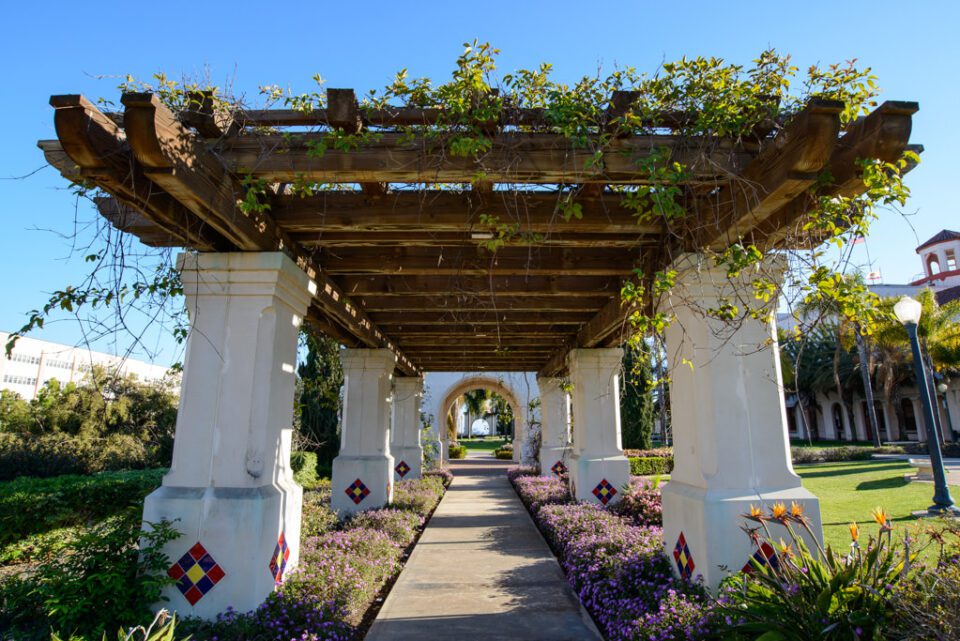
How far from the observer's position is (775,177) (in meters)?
3.08

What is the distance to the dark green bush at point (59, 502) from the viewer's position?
725 cm

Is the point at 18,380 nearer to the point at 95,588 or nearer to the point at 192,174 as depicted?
the point at 95,588

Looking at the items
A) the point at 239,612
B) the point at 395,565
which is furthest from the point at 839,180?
the point at 395,565

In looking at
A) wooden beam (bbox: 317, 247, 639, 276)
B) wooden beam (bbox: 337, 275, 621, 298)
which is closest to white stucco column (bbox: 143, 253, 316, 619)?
Answer: wooden beam (bbox: 317, 247, 639, 276)

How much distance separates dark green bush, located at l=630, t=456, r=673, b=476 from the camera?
1708 centimetres

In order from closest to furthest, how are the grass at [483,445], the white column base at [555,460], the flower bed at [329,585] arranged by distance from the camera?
the flower bed at [329,585]
the white column base at [555,460]
the grass at [483,445]

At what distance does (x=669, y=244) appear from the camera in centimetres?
445

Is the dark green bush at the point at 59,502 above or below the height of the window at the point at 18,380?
below

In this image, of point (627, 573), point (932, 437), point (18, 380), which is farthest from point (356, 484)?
point (18, 380)

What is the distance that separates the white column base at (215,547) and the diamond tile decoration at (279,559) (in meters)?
0.11

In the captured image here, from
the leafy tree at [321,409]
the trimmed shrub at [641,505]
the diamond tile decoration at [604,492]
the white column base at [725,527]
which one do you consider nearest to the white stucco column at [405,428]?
the leafy tree at [321,409]

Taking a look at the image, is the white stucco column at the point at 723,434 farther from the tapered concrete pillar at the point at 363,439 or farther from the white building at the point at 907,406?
the white building at the point at 907,406

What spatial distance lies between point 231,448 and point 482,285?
3.07 meters

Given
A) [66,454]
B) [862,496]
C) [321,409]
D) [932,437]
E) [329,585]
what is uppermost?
[321,409]
